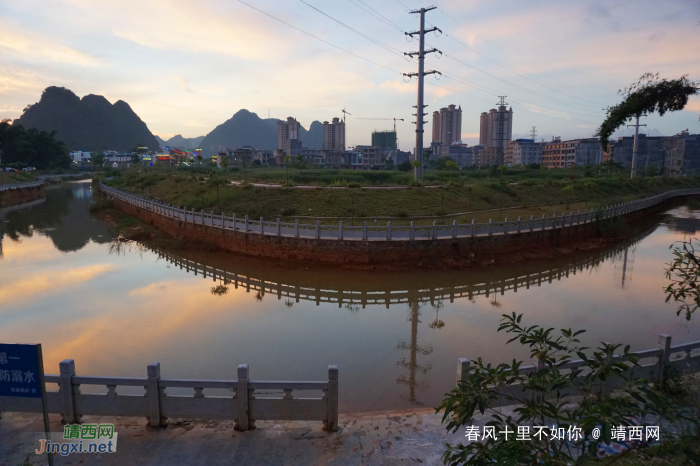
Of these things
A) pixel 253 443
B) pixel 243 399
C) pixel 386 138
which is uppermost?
pixel 386 138

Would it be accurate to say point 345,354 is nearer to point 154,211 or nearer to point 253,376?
point 253,376

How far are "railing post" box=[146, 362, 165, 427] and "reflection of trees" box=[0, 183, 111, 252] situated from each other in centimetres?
2204

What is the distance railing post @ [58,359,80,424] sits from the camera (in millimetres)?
6109

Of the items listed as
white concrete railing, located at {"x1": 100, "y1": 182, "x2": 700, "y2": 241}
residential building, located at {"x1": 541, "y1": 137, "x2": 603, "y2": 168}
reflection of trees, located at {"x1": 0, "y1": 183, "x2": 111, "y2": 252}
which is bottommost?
reflection of trees, located at {"x1": 0, "y1": 183, "x2": 111, "y2": 252}

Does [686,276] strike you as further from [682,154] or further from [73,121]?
[73,121]

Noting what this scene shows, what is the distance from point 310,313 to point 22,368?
9.95 meters

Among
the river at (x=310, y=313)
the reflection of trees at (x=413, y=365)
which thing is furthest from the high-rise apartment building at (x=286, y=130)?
the reflection of trees at (x=413, y=365)

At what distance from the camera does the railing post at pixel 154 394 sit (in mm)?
6141

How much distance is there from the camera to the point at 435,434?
20.5ft

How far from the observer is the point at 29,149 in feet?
271

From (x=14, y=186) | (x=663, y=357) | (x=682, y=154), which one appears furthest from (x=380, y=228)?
(x=682, y=154)

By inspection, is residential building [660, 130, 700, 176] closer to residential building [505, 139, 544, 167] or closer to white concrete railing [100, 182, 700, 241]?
residential building [505, 139, 544, 167]

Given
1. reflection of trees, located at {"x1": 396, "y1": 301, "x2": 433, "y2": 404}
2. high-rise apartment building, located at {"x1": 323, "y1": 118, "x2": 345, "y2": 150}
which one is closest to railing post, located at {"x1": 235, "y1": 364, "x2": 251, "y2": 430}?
reflection of trees, located at {"x1": 396, "y1": 301, "x2": 433, "y2": 404}

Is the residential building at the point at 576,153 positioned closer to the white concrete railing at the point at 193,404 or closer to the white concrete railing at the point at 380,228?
the white concrete railing at the point at 380,228
